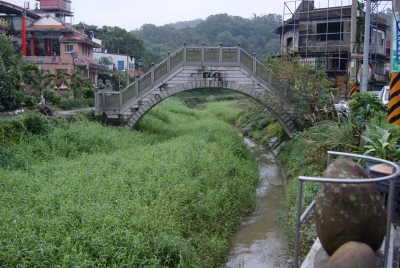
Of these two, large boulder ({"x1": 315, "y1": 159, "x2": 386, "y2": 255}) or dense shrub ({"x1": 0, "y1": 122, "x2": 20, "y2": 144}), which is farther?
dense shrub ({"x1": 0, "y1": 122, "x2": 20, "y2": 144})

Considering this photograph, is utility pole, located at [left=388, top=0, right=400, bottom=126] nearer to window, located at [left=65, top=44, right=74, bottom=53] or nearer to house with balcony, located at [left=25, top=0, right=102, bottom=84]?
house with balcony, located at [left=25, top=0, right=102, bottom=84]

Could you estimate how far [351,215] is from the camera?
11.5ft

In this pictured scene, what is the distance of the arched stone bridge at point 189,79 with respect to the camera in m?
17.2

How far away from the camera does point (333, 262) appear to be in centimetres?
320

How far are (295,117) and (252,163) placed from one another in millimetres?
3446

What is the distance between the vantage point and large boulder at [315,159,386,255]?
3.50m

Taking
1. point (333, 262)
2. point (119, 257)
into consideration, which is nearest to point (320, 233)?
point (333, 262)

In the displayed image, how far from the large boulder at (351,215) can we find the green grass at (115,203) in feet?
9.20

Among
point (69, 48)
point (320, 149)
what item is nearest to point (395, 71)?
point (320, 149)

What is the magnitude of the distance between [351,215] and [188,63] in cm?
1445

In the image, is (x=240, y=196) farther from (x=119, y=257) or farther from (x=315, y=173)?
(x=119, y=257)

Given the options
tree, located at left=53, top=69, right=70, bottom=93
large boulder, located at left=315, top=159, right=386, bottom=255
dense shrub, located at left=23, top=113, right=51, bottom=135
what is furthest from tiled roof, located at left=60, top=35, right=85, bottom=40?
large boulder, located at left=315, top=159, right=386, bottom=255

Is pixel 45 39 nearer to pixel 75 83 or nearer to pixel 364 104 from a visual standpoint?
pixel 75 83

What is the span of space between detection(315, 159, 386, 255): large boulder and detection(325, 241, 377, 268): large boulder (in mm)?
269
